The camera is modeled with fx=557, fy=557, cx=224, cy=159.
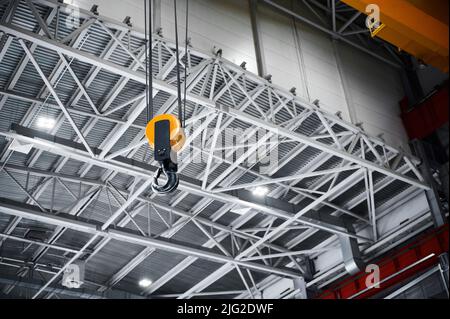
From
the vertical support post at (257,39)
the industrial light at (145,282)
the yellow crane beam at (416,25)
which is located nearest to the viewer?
the yellow crane beam at (416,25)

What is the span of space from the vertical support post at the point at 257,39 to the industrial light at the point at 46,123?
629cm

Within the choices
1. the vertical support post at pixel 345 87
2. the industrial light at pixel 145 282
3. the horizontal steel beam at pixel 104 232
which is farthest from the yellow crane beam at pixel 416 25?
the industrial light at pixel 145 282

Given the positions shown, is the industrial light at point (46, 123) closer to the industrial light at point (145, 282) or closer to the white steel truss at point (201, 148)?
the white steel truss at point (201, 148)

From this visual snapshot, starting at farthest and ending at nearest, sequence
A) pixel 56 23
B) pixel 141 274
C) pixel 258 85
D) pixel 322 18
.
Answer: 1. pixel 141 274
2. pixel 322 18
3. pixel 258 85
4. pixel 56 23

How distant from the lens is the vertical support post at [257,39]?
16.4 m

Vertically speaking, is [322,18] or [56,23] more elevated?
[322,18]

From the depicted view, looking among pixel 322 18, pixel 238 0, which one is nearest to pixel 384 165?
pixel 322 18

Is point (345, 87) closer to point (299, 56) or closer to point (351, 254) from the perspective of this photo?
point (299, 56)

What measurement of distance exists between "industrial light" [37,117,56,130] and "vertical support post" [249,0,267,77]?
20.6ft

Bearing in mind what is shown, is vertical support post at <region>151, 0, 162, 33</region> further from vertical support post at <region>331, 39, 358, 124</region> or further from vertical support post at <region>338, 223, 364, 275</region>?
vertical support post at <region>338, 223, 364, 275</region>

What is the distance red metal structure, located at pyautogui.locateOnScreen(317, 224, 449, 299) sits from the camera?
18.1 meters

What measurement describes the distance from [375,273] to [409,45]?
12.5m
